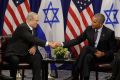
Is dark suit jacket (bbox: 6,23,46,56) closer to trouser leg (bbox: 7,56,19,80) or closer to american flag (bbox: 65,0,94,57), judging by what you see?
trouser leg (bbox: 7,56,19,80)

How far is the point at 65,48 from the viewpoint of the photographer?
8773 mm

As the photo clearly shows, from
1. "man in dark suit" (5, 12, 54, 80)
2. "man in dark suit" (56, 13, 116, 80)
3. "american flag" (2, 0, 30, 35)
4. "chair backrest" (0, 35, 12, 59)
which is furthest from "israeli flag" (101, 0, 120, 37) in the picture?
"chair backrest" (0, 35, 12, 59)

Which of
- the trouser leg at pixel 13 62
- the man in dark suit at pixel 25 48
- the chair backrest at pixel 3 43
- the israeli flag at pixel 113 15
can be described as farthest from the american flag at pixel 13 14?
the trouser leg at pixel 13 62

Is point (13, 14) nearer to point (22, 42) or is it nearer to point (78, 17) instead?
point (78, 17)

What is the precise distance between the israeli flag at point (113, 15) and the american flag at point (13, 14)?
1.91 metres

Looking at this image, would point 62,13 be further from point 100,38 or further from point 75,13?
point 100,38

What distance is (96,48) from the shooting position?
857cm

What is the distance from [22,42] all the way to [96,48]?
1.38m

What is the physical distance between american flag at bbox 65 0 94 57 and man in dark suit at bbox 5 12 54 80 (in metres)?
1.87

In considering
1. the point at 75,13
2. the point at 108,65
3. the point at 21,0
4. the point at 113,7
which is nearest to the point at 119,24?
the point at 113,7

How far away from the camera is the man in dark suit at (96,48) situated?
27.6 feet

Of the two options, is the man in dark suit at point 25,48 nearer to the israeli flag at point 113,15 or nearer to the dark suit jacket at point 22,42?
the dark suit jacket at point 22,42

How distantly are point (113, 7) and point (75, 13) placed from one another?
0.94 metres

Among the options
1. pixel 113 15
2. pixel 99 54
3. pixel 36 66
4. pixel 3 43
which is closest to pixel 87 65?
pixel 99 54
